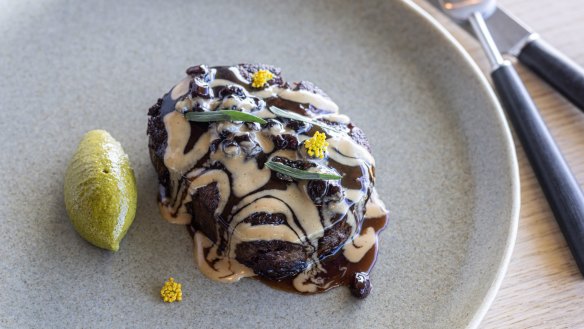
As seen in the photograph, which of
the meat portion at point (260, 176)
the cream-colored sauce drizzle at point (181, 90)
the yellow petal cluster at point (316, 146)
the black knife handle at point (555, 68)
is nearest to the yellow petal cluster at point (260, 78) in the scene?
the meat portion at point (260, 176)

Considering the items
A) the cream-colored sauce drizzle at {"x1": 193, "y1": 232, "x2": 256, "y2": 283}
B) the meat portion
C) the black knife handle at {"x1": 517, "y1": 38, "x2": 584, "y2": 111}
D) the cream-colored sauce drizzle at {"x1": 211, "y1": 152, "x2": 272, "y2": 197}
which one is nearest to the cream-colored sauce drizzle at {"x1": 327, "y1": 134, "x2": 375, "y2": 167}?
the meat portion

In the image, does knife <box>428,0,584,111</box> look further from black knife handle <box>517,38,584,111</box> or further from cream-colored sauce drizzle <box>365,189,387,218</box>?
cream-colored sauce drizzle <box>365,189,387,218</box>

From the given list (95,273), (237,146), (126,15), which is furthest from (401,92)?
(95,273)

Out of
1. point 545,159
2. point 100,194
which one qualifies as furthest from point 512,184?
point 100,194

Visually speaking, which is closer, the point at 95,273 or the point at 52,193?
the point at 95,273

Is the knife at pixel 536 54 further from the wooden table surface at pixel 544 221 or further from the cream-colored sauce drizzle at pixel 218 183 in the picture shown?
the cream-colored sauce drizzle at pixel 218 183

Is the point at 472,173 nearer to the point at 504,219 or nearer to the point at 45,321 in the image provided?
the point at 504,219
